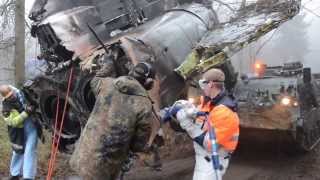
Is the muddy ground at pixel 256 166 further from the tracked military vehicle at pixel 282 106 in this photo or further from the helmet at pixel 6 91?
the helmet at pixel 6 91

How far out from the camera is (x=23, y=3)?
1345 cm

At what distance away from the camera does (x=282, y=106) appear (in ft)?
33.3

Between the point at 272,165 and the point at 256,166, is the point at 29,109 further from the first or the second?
the point at 272,165

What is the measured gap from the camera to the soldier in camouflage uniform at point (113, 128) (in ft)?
17.8

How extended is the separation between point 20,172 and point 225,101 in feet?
14.5

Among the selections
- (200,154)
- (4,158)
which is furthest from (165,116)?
(4,158)

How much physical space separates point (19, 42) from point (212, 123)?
9.12 metres

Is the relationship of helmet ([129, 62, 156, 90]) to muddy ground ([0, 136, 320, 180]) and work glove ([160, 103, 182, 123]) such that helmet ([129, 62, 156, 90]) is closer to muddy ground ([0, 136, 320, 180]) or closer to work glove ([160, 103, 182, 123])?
work glove ([160, 103, 182, 123])

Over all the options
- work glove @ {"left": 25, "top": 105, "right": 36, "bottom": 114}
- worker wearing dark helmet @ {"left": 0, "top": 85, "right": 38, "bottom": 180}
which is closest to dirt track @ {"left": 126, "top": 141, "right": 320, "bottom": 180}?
worker wearing dark helmet @ {"left": 0, "top": 85, "right": 38, "bottom": 180}

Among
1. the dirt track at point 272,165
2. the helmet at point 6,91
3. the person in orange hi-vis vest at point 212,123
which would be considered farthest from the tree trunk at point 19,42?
the person in orange hi-vis vest at point 212,123

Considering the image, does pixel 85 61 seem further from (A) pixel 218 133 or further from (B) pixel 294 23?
(B) pixel 294 23

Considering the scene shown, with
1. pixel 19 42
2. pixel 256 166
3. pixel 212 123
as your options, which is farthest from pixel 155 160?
pixel 19 42

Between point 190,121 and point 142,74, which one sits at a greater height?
point 142,74

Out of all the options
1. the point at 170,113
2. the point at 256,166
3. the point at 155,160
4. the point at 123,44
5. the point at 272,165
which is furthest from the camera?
the point at 272,165
